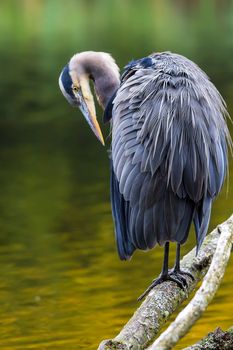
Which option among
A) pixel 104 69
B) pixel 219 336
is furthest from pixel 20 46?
pixel 219 336

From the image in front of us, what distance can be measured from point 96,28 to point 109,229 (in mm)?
29761

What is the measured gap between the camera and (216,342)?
4.03m

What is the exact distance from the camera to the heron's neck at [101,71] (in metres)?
6.54

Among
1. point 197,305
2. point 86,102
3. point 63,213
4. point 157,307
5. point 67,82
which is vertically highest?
point 197,305

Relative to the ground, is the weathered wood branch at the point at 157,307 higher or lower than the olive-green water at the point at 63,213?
higher

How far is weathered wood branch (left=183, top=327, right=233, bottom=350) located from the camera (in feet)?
13.1

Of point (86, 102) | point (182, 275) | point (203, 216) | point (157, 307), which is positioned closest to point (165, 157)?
point (203, 216)

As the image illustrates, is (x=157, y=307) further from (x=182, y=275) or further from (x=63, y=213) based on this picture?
(x=63, y=213)

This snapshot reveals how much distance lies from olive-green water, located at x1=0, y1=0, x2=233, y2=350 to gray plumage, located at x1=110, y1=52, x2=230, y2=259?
3819 mm

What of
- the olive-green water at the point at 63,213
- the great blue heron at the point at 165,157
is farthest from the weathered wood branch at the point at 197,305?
the olive-green water at the point at 63,213

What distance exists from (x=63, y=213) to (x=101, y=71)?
8.69 metres

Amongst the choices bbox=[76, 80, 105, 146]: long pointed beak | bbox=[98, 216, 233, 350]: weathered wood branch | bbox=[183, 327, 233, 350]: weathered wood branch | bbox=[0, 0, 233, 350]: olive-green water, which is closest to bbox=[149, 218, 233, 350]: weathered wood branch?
bbox=[183, 327, 233, 350]: weathered wood branch

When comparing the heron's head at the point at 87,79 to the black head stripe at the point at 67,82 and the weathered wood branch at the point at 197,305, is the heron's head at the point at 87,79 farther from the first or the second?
the weathered wood branch at the point at 197,305

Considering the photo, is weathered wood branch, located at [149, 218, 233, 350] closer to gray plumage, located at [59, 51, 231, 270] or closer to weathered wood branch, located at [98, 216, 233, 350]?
weathered wood branch, located at [98, 216, 233, 350]
